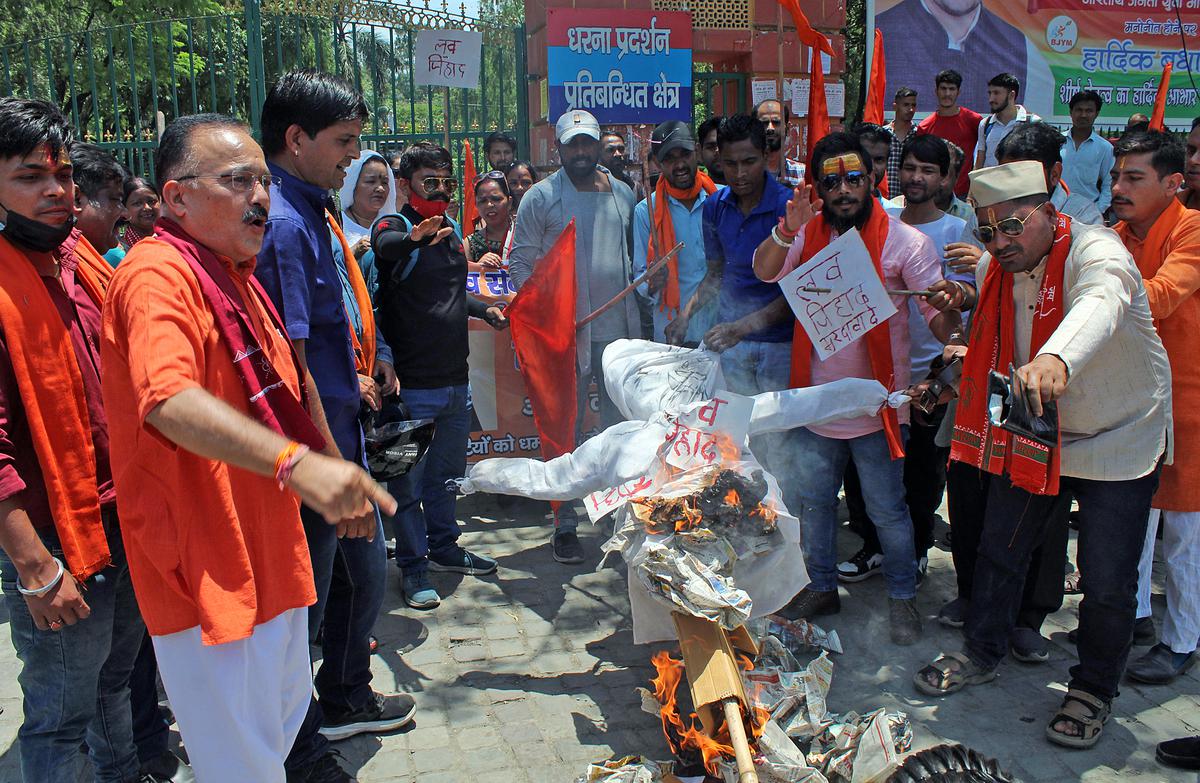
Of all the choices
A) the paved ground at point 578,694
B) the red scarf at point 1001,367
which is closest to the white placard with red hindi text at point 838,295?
the red scarf at point 1001,367

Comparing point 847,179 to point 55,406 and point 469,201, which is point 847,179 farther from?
point 469,201

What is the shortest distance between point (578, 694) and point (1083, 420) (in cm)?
214

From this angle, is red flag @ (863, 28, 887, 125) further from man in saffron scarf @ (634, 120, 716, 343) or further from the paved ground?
the paved ground

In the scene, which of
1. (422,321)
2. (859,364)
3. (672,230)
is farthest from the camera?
(672,230)

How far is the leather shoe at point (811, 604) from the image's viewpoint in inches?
168

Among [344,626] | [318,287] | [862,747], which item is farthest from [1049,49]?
[344,626]

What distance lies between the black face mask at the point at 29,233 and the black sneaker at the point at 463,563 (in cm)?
286

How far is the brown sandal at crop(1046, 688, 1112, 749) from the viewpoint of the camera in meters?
3.30

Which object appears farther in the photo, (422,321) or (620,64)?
(620,64)

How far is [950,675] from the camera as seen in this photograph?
3.67 m

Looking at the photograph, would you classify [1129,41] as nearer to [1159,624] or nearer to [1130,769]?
[1159,624]

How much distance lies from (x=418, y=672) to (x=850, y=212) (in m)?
2.70

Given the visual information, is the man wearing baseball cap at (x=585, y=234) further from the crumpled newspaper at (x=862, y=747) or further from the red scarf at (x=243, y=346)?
the red scarf at (x=243, y=346)

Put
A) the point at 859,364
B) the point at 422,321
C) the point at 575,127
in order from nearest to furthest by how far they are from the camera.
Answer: the point at 859,364, the point at 422,321, the point at 575,127
